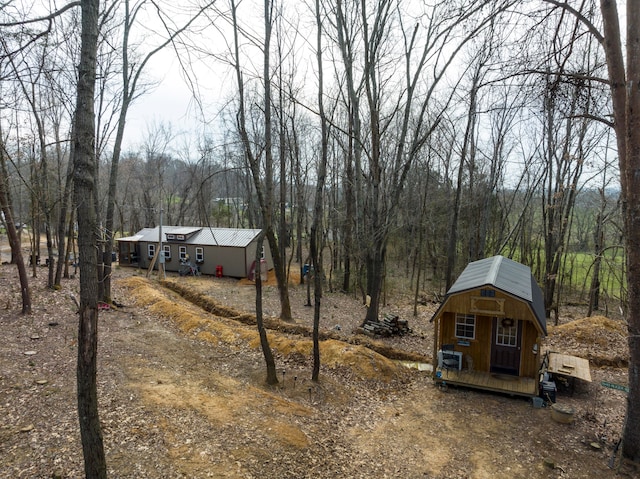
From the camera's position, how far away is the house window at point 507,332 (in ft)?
32.4

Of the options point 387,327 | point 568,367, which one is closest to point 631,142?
point 568,367

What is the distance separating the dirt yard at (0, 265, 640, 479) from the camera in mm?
5645

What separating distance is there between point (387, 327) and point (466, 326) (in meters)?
4.07

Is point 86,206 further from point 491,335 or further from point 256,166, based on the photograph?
point 491,335

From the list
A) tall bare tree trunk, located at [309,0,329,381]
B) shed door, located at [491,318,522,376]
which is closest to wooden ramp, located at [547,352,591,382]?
shed door, located at [491,318,522,376]

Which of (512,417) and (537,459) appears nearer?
(537,459)

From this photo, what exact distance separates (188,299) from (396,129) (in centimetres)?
1524

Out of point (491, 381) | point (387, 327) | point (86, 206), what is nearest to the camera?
point (86, 206)

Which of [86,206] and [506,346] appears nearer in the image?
[86,206]

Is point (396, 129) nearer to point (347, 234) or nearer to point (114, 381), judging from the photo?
point (347, 234)

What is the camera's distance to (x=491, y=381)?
31.4 feet

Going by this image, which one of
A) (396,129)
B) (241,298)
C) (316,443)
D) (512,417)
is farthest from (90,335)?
(396,129)

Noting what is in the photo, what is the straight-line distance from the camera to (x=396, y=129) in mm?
21953

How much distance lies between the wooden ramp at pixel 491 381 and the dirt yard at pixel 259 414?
0.90ft
